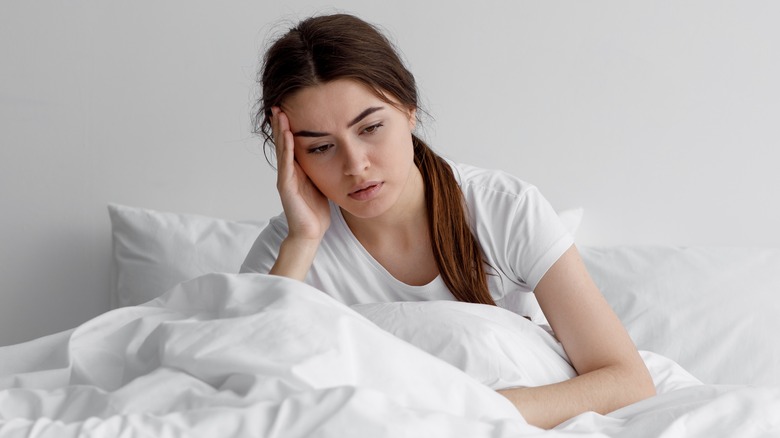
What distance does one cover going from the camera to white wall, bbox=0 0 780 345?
7.91ft

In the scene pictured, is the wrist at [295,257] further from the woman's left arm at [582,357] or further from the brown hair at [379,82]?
A: the woman's left arm at [582,357]

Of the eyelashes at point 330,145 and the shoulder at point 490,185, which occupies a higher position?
the eyelashes at point 330,145

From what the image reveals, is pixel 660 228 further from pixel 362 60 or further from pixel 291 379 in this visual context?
pixel 291 379

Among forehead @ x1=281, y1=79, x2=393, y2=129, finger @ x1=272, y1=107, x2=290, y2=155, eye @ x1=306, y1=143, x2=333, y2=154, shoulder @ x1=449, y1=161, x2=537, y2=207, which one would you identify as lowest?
shoulder @ x1=449, y1=161, x2=537, y2=207

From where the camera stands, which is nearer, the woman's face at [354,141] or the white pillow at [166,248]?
the woman's face at [354,141]

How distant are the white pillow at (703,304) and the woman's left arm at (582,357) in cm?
45

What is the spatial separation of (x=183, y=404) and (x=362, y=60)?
0.73 m

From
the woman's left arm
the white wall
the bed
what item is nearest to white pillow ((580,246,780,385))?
the bed

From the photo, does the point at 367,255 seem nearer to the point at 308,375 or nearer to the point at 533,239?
the point at 533,239

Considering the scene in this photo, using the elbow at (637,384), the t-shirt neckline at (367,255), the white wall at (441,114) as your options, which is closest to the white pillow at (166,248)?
the white wall at (441,114)

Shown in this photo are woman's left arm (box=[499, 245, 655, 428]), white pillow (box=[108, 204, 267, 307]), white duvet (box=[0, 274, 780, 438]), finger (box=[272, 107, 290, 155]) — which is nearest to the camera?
A: white duvet (box=[0, 274, 780, 438])

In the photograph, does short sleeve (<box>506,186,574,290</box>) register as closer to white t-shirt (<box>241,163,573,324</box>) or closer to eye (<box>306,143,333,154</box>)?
white t-shirt (<box>241,163,573,324</box>)

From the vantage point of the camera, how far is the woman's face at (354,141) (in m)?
1.63

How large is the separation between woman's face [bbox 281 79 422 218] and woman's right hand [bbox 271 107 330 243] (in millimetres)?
35
